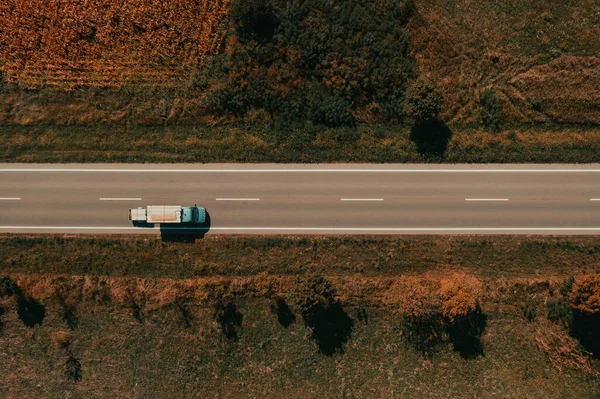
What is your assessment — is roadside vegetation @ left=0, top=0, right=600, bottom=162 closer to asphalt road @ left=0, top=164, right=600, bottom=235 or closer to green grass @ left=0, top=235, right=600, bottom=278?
asphalt road @ left=0, top=164, right=600, bottom=235

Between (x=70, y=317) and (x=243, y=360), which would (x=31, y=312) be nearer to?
(x=70, y=317)

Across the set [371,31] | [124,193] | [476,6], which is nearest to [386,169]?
[371,31]

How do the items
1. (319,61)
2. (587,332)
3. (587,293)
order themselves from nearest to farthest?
(587,293) < (587,332) < (319,61)

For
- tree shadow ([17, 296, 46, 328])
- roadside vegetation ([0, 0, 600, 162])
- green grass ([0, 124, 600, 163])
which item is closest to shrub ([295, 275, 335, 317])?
green grass ([0, 124, 600, 163])

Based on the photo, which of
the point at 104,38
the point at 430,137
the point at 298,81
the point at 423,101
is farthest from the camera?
the point at 104,38

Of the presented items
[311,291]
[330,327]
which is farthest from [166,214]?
[330,327]

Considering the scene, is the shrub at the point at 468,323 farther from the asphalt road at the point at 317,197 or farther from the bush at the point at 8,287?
the bush at the point at 8,287
